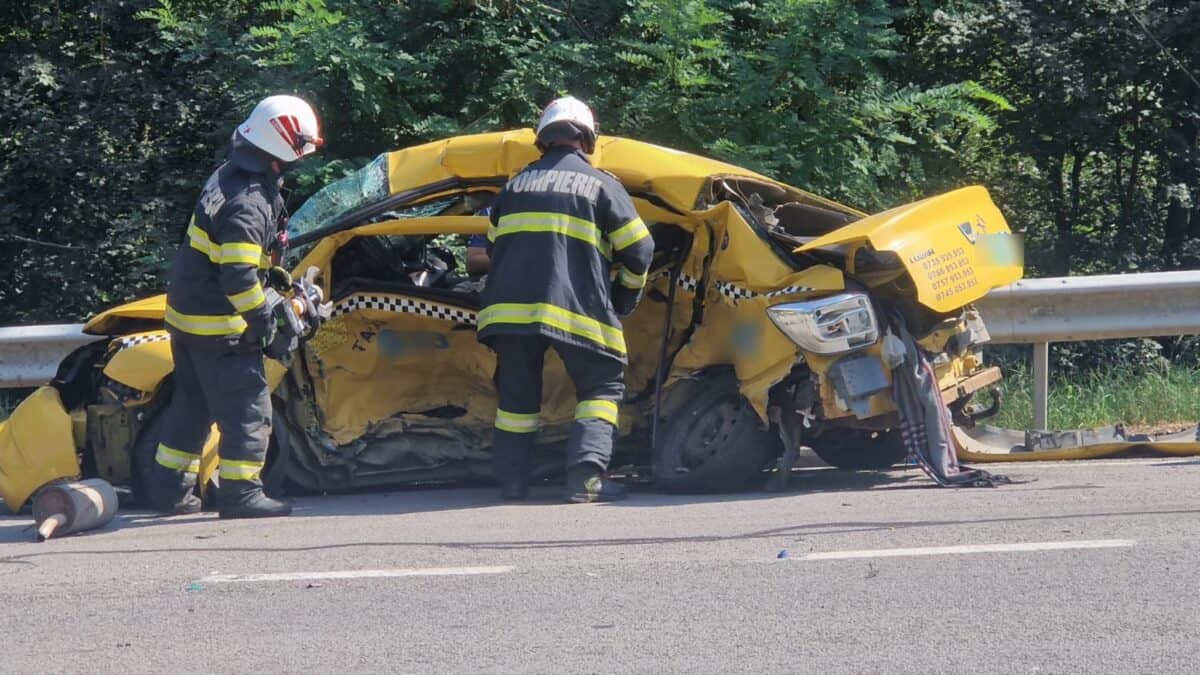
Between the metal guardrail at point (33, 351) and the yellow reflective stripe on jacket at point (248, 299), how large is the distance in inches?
90.2

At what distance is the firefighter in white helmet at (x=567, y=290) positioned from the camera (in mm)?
6285

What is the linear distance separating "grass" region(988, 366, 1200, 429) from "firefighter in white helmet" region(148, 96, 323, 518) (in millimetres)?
4191

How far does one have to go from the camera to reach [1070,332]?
7.88 metres

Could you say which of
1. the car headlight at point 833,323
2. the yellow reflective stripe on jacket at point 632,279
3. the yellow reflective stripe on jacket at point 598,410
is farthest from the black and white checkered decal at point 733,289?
the yellow reflective stripe on jacket at point 598,410

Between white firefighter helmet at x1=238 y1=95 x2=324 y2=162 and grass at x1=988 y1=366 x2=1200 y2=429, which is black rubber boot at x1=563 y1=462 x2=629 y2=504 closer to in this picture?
white firefighter helmet at x1=238 y1=95 x2=324 y2=162

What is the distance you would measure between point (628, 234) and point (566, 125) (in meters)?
0.56

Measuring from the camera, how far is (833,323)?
6.00m

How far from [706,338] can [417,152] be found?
1.52 m

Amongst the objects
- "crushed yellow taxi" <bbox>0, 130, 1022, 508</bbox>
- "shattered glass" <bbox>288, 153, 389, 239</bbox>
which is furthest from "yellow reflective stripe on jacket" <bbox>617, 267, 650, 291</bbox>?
"shattered glass" <bbox>288, 153, 389, 239</bbox>

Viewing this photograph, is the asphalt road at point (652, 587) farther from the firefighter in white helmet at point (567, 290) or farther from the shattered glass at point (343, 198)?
the shattered glass at point (343, 198)

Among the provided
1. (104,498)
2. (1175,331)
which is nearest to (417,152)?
(104,498)

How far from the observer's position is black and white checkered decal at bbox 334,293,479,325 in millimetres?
6730

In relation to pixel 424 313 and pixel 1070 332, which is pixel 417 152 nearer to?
pixel 424 313

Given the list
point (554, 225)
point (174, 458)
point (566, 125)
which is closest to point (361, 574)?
point (174, 458)
